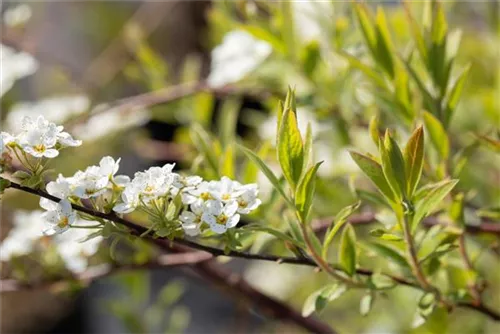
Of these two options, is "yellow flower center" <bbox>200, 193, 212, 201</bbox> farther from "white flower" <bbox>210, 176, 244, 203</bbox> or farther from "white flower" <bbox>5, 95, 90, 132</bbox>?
"white flower" <bbox>5, 95, 90, 132</bbox>

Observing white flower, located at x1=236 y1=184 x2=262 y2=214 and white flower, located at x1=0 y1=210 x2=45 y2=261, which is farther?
white flower, located at x1=0 y1=210 x2=45 y2=261

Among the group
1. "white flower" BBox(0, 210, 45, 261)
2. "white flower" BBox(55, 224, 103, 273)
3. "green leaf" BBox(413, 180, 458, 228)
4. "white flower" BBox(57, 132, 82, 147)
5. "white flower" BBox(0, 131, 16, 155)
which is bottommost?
"white flower" BBox(55, 224, 103, 273)

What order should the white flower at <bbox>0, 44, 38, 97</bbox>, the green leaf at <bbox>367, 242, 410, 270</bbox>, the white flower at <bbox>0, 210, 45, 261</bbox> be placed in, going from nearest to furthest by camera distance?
the green leaf at <bbox>367, 242, 410, 270</bbox> → the white flower at <bbox>0, 210, 45, 261</bbox> → the white flower at <bbox>0, 44, 38, 97</bbox>

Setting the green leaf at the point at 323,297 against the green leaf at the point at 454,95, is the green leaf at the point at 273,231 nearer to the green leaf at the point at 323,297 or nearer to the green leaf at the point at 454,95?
the green leaf at the point at 323,297

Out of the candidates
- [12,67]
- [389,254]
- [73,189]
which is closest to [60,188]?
[73,189]

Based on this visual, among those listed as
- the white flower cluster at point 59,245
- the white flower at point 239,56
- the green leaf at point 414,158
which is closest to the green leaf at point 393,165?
the green leaf at point 414,158

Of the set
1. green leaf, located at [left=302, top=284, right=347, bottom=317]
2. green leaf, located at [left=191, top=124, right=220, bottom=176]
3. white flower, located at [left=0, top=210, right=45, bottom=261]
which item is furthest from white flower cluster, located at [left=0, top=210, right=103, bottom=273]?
green leaf, located at [left=302, top=284, right=347, bottom=317]

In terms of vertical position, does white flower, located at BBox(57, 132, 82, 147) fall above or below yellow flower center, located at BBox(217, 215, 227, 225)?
above

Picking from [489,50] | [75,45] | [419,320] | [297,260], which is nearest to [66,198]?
[297,260]
